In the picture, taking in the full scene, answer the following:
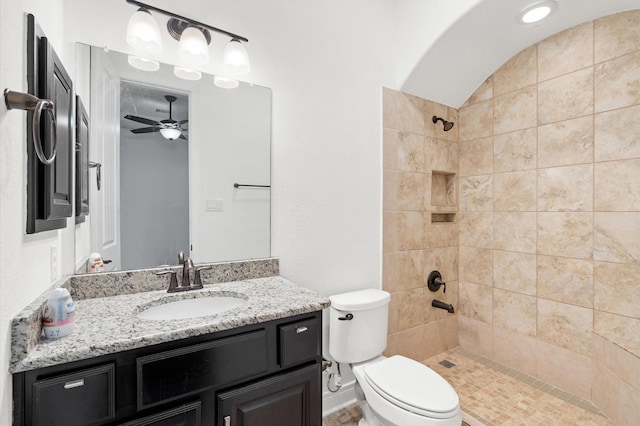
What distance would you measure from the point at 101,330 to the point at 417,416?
49.4 inches

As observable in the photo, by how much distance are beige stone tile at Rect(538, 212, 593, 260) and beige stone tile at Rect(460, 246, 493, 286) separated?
1.27 feet

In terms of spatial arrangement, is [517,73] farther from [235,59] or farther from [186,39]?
[186,39]

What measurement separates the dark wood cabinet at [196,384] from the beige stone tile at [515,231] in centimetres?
182

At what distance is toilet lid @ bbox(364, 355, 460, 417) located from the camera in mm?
1332

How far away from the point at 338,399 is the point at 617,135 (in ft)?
7.67

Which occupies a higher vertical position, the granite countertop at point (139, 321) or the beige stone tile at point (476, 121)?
the beige stone tile at point (476, 121)

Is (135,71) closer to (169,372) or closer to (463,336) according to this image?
(169,372)

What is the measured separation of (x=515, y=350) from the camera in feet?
7.64

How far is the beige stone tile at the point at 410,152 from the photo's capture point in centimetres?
227

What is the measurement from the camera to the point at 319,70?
6.20 feet

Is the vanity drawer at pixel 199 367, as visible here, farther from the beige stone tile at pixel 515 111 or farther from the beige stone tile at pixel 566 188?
the beige stone tile at pixel 515 111

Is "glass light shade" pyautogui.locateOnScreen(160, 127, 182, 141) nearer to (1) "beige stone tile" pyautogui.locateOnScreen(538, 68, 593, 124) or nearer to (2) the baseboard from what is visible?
(2) the baseboard

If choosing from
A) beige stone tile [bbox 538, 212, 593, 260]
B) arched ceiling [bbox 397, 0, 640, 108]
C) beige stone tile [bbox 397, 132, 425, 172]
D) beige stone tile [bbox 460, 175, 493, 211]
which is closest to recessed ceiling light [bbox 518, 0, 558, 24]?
arched ceiling [bbox 397, 0, 640, 108]

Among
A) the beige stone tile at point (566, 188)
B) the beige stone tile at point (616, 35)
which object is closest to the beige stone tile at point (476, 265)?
the beige stone tile at point (566, 188)
